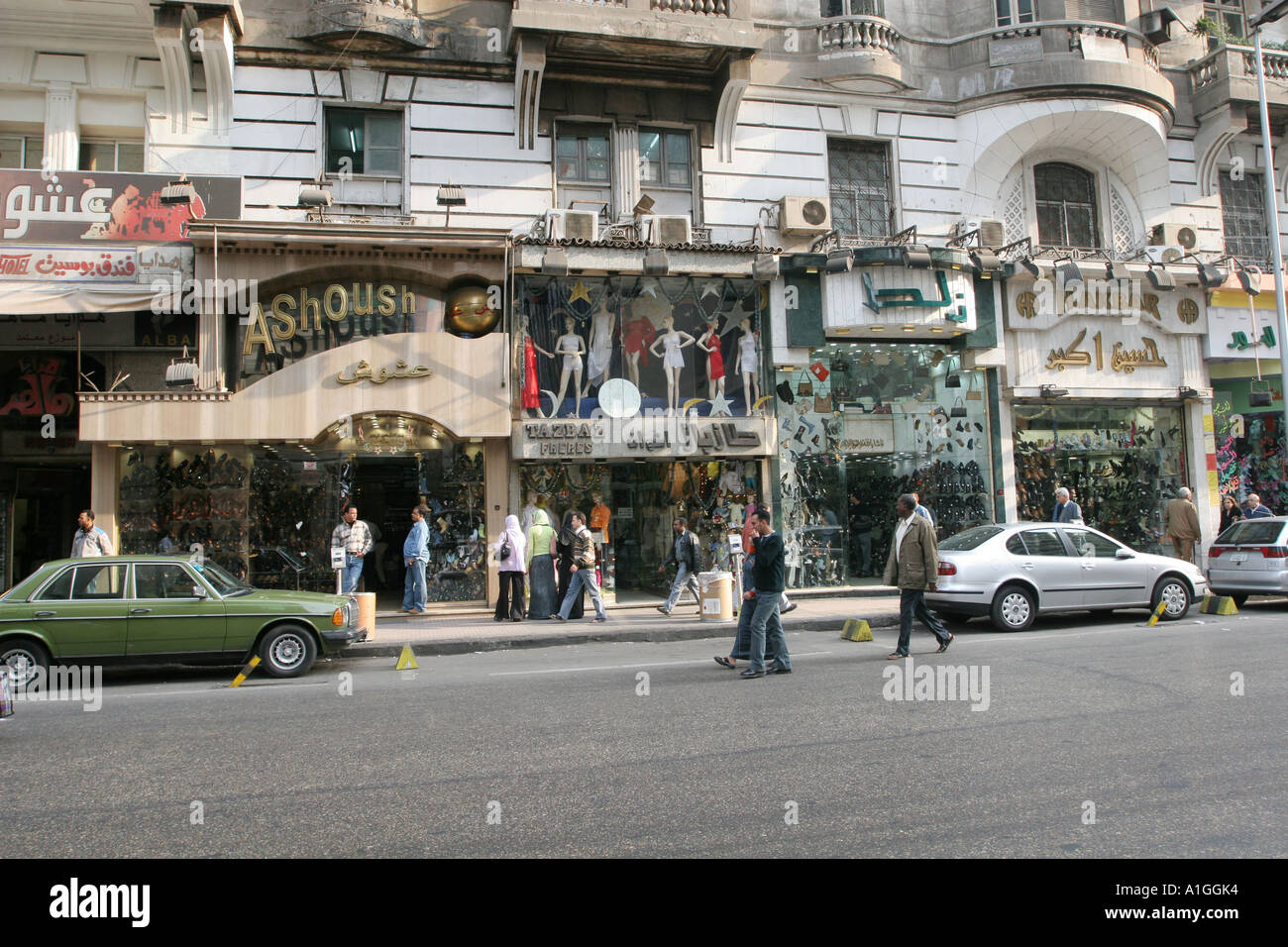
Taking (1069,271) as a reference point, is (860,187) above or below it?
above

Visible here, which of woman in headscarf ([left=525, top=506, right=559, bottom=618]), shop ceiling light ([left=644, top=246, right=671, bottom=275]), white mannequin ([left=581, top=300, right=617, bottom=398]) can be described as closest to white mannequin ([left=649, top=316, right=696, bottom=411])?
white mannequin ([left=581, top=300, right=617, bottom=398])

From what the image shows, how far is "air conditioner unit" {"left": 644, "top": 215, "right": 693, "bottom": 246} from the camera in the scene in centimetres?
1698

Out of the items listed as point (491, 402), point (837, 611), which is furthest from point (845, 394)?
point (491, 402)

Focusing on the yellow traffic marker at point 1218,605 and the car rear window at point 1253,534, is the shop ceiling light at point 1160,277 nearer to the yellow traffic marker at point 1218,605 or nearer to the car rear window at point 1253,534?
the car rear window at point 1253,534

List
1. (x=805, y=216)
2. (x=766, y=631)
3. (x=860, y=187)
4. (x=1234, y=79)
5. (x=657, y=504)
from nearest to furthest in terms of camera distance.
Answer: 1. (x=766, y=631)
2. (x=805, y=216)
3. (x=657, y=504)
4. (x=860, y=187)
5. (x=1234, y=79)

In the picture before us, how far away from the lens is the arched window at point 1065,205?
2016 cm

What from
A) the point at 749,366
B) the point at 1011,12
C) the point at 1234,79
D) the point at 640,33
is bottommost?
the point at 749,366

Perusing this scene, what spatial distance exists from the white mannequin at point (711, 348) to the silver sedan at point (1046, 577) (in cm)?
595

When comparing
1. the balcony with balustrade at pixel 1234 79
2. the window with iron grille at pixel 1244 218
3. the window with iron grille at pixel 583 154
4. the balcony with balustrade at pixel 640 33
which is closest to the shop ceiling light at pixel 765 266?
the window with iron grille at pixel 583 154

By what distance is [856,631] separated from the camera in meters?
12.2

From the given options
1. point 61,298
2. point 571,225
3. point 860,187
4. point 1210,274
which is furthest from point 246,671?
point 1210,274

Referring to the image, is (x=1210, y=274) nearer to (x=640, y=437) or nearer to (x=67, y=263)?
(x=640, y=437)

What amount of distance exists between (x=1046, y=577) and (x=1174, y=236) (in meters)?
11.5

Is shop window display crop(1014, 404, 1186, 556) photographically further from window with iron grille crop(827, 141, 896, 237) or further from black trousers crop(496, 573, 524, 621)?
black trousers crop(496, 573, 524, 621)
